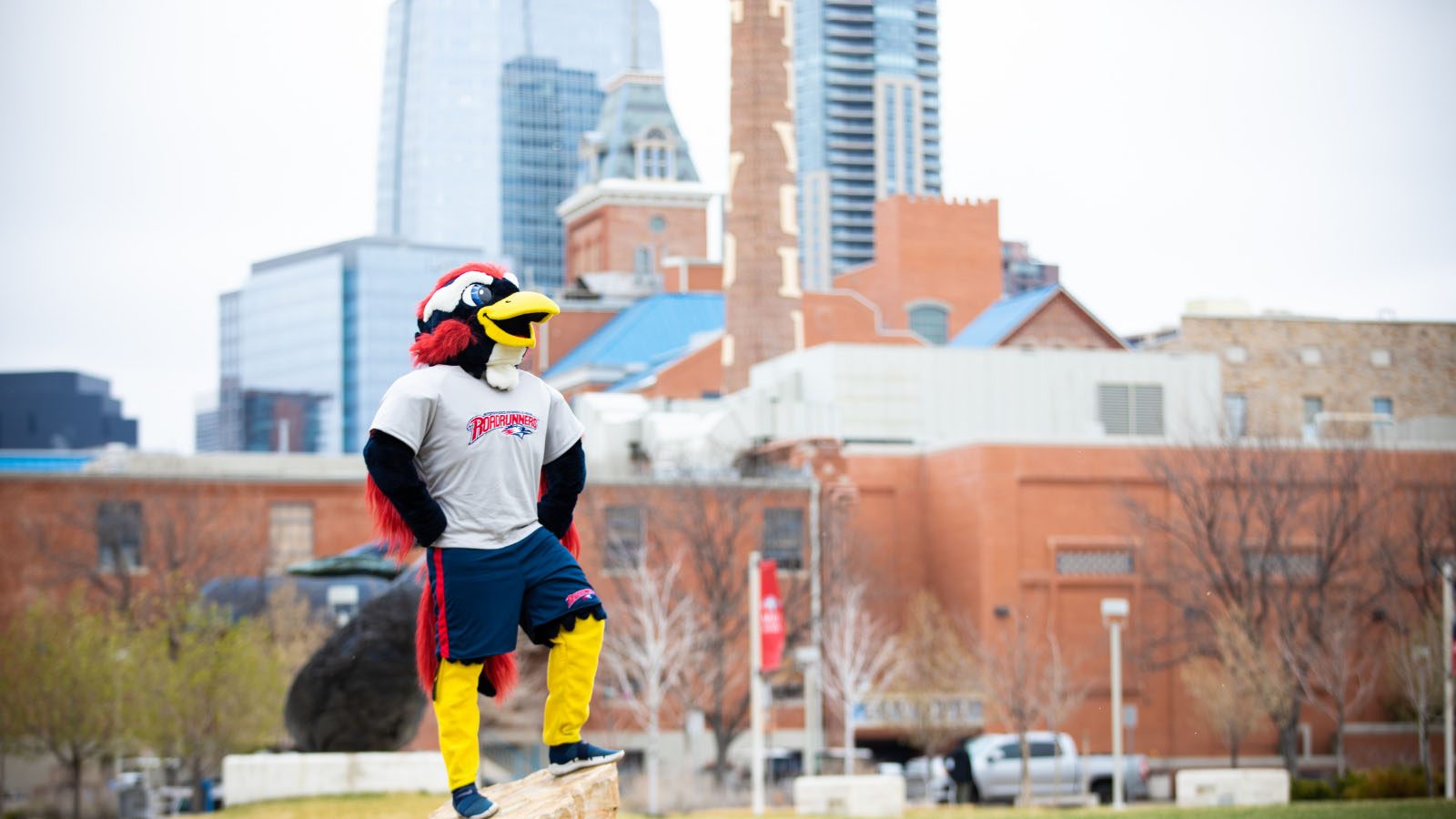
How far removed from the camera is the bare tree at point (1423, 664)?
36938 millimetres

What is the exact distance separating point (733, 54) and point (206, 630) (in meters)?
29.8

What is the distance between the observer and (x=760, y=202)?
59.5 metres

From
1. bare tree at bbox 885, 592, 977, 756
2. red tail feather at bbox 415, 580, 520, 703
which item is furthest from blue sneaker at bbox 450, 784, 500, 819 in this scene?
bare tree at bbox 885, 592, 977, 756

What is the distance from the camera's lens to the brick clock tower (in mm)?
59094

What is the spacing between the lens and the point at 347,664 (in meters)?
19.4

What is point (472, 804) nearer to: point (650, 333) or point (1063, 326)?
point (1063, 326)

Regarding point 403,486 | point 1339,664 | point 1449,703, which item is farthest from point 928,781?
Result: point 403,486

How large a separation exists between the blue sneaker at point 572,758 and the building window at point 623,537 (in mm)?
33732

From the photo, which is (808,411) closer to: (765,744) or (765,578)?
(765,744)

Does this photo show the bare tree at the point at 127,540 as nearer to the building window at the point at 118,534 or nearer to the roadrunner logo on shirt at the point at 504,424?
the building window at the point at 118,534

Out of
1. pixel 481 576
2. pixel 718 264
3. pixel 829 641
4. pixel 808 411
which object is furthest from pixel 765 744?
pixel 718 264

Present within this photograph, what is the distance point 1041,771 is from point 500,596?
106 feet

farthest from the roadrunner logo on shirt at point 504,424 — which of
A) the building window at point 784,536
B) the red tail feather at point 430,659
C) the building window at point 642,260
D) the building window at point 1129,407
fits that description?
the building window at point 642,260

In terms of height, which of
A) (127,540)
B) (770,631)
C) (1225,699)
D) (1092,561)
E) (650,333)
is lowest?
(1225,699)
